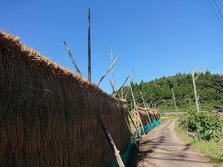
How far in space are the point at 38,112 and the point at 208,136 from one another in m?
13.8

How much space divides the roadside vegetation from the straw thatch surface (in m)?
6.01

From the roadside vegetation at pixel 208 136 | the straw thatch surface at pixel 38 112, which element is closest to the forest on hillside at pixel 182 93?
the roadside vegetation at pixel 208 136

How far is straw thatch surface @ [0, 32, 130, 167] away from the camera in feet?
9.44

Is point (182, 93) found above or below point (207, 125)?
above

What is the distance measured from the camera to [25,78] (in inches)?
130

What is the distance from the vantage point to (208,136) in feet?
50.1

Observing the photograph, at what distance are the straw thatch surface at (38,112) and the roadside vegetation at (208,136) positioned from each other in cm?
601

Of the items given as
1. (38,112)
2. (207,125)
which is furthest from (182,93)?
(38,112)

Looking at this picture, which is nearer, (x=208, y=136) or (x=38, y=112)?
(x=38, y=112)

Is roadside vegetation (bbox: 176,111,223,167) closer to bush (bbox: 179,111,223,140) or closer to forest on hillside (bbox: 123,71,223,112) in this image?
bush (bbox: 179,111,223,140)

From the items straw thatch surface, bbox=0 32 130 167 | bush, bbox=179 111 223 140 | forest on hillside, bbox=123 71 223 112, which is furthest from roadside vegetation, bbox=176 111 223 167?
forest on hillside, bbox=123 71 223 112

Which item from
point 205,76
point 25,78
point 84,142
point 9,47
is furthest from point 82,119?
point 205,76

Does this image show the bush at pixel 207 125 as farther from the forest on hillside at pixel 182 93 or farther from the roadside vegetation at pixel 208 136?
the forest on hillside at pixel 182 93

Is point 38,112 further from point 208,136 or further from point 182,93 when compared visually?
point 182,93
